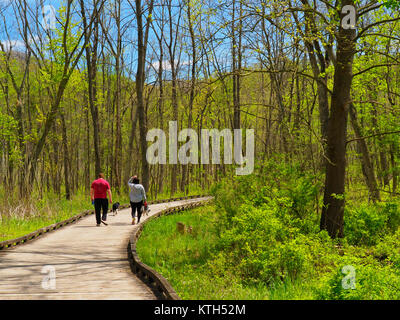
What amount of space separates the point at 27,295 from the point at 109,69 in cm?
3181

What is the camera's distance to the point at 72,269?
8.77m

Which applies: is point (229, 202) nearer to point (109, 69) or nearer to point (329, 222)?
point (329, 222)

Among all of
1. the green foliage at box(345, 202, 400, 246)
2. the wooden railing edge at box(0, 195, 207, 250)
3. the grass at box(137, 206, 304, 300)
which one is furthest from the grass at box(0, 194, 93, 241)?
the green foliage at box(345, 202, 400, 246)

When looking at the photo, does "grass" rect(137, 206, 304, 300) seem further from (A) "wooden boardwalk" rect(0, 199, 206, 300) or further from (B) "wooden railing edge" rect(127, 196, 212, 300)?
(A) "wooden boardwalk" rect(0, 199, 206, 300)

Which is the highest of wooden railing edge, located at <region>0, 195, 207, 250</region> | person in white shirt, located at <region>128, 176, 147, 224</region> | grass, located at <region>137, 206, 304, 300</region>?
person in white shirt, located at <region>128, 176, 147, 224</region>

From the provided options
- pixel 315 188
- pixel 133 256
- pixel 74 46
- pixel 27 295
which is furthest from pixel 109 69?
pixel 27 295

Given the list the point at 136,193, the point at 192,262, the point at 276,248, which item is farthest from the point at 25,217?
the point at 276,248

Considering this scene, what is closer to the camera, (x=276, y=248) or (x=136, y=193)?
(x=276, y=248)

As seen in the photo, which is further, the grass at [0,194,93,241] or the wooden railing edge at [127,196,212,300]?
the grass at [0,194,93,241]

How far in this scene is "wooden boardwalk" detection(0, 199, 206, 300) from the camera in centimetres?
700

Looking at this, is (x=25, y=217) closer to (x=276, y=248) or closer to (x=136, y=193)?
(x=136, y=193)

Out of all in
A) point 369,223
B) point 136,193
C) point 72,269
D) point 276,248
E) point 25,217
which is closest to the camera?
point 72,269

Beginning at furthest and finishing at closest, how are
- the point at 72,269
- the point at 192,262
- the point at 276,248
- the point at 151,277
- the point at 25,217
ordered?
the point at 25,217
the point at 192,262
the point at 276,248
the point at 72,269
the point at 151,277
